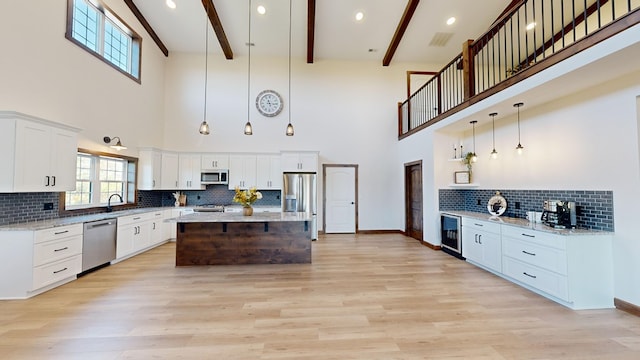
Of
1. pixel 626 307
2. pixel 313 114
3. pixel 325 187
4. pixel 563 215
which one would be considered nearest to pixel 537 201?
pixel 563 215

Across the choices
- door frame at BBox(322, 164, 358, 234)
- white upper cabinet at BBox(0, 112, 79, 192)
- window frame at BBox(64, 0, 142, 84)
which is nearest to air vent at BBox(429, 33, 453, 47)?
door frame at BBox(322, 164, 358, 234)

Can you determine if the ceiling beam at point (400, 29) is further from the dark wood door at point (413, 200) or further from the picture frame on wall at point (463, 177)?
the picture frame on wall at point (463, 177)

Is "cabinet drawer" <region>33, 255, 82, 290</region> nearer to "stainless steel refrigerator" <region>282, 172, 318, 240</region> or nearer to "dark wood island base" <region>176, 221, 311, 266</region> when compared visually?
"dark wood island base" <region>176, 221, 311, 266</region>

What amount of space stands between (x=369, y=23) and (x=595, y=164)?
5.07 meters

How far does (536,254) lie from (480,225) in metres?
1.08

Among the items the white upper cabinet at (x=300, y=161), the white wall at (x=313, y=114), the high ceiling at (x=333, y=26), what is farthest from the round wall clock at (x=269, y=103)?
the white upper cabinet at (x=300, y=161)

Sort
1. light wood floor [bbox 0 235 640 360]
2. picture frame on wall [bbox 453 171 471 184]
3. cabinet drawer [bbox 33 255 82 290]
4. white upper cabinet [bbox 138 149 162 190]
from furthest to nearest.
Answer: white upper cabinet [bbox 138 149 162 190], picture frame on wall [bbox 453 171 471 184], cabinet drawer [bbox 33 255 82 290], light wood floor [bbox 0 235 640 360]

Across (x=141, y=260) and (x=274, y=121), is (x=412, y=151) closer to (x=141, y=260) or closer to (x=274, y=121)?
(x=274, y=121)

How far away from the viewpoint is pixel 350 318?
2.67 m

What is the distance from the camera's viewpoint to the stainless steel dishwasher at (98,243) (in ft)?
12.9

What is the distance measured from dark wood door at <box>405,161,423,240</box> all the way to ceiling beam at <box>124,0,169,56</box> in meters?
7.05

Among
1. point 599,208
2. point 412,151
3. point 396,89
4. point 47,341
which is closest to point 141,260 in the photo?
point 47,341

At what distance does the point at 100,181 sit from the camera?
5.12 m

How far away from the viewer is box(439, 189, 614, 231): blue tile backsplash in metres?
3.09
